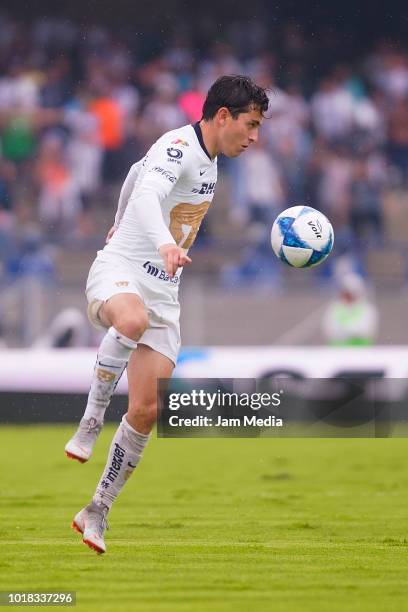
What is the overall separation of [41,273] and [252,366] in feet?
10.5

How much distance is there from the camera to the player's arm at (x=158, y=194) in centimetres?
611

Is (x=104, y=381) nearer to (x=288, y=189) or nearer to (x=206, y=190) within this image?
(x=206, y=190)

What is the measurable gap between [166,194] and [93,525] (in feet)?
5.39

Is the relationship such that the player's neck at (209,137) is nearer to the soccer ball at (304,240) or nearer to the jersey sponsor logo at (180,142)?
the jersey sponsor logo at (180,142)

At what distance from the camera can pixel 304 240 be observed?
7.07m

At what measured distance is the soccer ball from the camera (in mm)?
7070

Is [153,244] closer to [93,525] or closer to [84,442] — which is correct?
[84,442]

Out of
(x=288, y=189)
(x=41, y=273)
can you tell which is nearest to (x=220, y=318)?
(x=41, y=273)

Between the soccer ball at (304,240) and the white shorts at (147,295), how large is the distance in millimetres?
718

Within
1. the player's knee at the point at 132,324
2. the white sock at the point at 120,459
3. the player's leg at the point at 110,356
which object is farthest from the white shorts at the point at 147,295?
the white sock at the point at 120,459

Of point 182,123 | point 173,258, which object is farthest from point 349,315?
point 173,258

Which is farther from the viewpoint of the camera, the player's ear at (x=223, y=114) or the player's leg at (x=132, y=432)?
the player's ear at (x=223, y=114)

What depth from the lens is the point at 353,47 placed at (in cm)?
2170

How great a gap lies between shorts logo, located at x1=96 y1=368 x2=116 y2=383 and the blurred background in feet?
27.6
